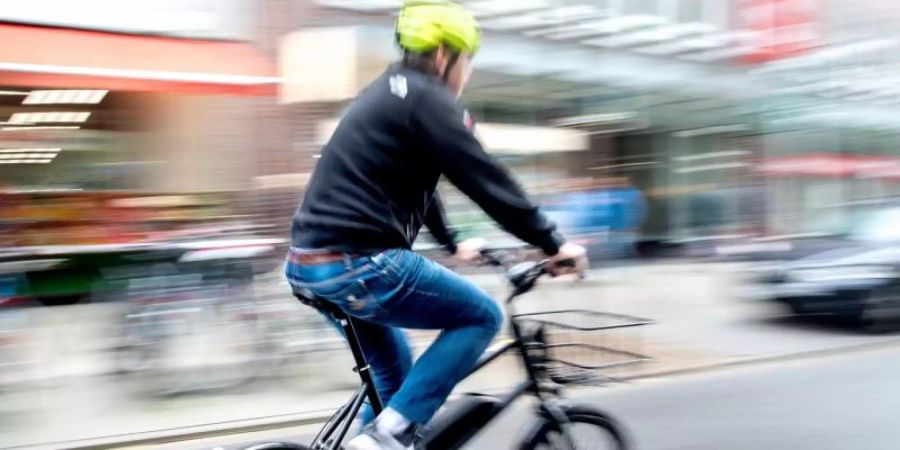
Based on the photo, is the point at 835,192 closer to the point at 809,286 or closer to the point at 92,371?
the point at 809,286

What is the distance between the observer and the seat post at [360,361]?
3014mm

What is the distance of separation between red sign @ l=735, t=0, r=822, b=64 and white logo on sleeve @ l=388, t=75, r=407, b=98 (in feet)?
49.2

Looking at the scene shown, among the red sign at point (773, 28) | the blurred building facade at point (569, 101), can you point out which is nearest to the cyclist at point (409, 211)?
the blurred building facade at point (569, 101)

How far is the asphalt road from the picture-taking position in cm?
509

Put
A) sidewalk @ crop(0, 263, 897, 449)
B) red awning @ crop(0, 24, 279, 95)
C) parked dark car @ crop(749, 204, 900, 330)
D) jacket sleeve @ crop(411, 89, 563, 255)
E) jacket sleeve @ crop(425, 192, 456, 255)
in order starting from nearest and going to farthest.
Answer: jacket sleeve @ crop(411, 89, 563, 255)
jacket sleeve @ crop(425, 192, 456, 255)
sidewalk @ crop(0, 263, 897, 449)
red awning @ crop(0, 24, 279, 95)
parked dark car @ crop(749, 204, 900, 330)

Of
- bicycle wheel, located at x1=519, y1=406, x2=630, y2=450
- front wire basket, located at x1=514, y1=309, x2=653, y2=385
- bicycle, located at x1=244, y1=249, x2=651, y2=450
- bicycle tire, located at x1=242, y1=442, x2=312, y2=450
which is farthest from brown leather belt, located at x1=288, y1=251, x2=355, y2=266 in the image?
bicycle wheel, located at x1=519, y1=406, x2=630, y2=450

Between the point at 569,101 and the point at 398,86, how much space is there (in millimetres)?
12107

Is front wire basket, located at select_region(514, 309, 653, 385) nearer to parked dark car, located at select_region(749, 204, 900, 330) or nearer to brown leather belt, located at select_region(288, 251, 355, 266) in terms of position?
brown leather belt, located at select_region(288, 251, 355, 266)

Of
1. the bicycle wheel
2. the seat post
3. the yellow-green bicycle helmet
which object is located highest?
the yellow-green bicycle helmet

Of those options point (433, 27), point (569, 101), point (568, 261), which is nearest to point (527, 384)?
point (568, 261)

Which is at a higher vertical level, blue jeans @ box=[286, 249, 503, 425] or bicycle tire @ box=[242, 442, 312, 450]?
blue jeans @ box=[286, 249, 503, 425]

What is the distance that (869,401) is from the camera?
6023mm

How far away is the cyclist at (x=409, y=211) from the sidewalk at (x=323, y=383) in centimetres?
48

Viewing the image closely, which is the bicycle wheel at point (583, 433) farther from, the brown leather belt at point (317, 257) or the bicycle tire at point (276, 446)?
the brown leather belt at point (317, 257)
